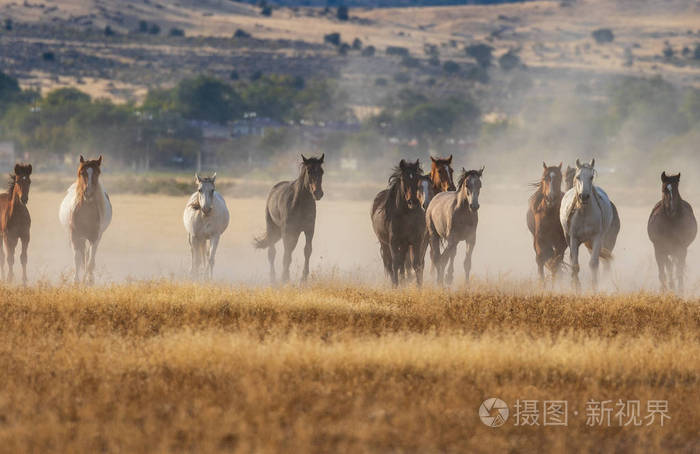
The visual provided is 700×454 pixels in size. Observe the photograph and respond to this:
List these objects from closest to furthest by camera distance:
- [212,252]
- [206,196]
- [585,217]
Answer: [585,217] < [206,196] < [212,252]

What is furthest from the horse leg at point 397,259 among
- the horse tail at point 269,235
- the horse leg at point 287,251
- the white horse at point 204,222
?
the horse tail at point 269,235

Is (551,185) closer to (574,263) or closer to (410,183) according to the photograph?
(574,263)

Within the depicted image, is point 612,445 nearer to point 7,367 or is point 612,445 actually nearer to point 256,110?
point 7,367

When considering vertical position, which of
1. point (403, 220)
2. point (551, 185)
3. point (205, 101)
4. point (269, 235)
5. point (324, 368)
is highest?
point (551, 185)

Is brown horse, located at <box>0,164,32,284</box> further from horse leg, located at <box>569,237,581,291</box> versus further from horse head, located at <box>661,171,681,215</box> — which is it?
horse head, located at <box>661,171,681,215</box>

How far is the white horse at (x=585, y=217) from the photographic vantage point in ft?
69.9

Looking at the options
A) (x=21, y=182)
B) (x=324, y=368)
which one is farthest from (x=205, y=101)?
(x=324, y=368)

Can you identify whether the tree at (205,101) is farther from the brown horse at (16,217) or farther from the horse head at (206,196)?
the brown horse at (16,217)

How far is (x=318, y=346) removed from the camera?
1416 centimetres

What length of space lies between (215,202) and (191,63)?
560ft

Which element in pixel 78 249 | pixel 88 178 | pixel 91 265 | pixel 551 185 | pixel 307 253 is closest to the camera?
pixel 88 178

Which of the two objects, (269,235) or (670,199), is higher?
(670,199)

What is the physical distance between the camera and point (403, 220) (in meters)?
21.5

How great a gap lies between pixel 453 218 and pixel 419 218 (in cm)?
115
